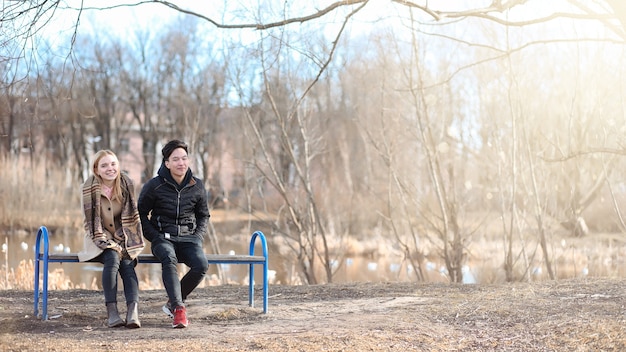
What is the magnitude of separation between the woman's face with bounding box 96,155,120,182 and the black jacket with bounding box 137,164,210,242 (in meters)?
0.25

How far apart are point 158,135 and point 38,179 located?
48.7 ft

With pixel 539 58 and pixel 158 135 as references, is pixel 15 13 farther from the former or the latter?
pixel 158 135

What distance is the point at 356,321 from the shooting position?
199 inches

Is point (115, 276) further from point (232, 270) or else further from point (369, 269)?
point (369, 269)

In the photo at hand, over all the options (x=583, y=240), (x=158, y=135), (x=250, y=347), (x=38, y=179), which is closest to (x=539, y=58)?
(x=583, y=240)

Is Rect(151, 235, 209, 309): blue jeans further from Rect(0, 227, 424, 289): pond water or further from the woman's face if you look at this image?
Rect(0, 227, 424, 289): pond water

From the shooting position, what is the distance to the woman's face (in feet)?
16.9

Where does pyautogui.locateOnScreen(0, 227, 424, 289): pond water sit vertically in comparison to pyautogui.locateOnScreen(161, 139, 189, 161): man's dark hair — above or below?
below

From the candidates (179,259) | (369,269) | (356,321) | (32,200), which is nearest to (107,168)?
(179,259)

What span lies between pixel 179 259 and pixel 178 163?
2.21 feet

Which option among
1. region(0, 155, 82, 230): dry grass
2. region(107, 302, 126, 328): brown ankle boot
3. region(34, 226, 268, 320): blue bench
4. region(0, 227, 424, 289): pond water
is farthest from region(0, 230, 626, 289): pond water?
region(107, 302, 126, 328): brown ankle boot

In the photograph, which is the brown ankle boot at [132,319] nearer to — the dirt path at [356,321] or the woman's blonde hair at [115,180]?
the dirt path at [356,321]

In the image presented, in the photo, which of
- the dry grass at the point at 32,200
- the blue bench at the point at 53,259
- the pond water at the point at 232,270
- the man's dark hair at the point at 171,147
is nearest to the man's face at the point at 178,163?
the man's dark hair at the point at 171,147

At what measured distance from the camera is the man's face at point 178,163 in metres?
5.35
